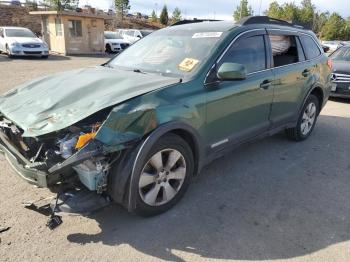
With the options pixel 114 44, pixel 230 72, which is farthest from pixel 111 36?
pixel 230 72

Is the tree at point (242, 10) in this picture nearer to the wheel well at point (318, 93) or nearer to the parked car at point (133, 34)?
the parked car at point (133, 34)

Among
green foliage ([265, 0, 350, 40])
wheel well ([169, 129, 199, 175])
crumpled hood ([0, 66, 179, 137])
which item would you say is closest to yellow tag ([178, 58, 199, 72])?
crumpled hood ([0, 66, 179, 137])

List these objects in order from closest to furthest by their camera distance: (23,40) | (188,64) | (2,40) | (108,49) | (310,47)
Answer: (188,64), (310,47), (23,40), (2,40), (108,49)

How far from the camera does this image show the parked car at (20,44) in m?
17.6

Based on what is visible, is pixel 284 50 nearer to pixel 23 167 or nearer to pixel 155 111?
pixel 155 111

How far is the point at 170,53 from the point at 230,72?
86cm

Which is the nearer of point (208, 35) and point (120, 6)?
point (208, 35)

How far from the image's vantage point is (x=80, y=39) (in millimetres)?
22031

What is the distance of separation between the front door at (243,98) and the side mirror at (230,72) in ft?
0.47

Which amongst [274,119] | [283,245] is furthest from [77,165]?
[274,119]

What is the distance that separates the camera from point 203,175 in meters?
4.39

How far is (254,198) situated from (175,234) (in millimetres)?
1121

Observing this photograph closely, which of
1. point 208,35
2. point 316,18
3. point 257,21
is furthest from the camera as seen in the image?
point 316,18

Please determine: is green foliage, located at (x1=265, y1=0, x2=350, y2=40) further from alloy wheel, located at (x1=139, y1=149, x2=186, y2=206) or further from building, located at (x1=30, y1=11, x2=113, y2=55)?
alloy wheel, located at (x1=139, y1=149, x2=186, y2=206)
